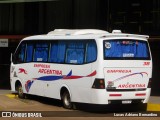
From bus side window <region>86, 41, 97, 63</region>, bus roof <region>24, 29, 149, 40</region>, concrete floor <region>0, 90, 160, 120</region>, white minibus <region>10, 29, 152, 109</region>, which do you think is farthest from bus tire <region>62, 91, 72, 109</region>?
bus roof <region>24, 29, 149, 40</region>

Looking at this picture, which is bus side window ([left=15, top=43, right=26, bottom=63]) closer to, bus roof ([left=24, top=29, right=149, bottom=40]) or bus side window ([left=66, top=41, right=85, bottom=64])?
bus roof ([left=24, top=29, right=149, bottom=40])

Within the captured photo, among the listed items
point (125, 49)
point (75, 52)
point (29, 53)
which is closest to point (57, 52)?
point (75, 52)

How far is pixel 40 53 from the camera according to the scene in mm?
20891

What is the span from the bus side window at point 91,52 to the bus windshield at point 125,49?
1.22 feet

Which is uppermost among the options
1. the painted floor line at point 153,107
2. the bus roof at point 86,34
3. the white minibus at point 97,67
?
the bus roof at point 86,34

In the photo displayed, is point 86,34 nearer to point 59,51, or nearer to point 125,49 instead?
point 59,51

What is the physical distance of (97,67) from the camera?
17391 mm

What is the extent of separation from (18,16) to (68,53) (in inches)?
438

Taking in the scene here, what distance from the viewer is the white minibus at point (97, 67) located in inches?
687

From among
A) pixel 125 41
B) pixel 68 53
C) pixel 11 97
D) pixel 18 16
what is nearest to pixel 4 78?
pixel 18 16

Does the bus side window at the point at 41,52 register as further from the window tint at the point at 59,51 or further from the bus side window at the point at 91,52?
the bus side window at the point at 91,52

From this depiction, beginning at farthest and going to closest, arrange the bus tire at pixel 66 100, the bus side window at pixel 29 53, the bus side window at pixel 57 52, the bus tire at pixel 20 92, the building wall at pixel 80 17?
the building wall at pixel 80 17, the bus tire at pixel 20 92, the bus side window at pixel 29 53, the bus side window at pixel 57 52, the bus tire at pixel 66 100

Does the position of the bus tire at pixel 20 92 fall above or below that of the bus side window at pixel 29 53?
below

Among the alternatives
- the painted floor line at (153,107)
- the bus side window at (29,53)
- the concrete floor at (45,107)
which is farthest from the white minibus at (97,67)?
the painted floor line at (153,107)
